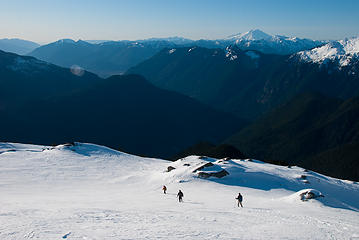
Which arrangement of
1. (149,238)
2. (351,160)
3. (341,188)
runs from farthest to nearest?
(351,160), (341,188), (149,238)

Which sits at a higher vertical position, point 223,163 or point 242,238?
point 223,163

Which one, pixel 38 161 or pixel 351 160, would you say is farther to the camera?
pixel 351 160

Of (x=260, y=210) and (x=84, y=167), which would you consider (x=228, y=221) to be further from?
(x=84, y=167)

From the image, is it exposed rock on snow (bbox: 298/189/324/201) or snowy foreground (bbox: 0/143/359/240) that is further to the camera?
exposed rock on snow (bbox: 298/189/324/201)

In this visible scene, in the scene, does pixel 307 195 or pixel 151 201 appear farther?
pixel 307 195

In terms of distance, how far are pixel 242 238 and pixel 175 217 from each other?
A: 734 centimetres

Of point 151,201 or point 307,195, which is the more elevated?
point 307,195

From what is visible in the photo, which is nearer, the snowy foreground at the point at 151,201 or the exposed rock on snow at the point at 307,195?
the snowy foreground at the point at 151,201

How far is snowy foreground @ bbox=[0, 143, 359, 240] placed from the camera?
23.7m

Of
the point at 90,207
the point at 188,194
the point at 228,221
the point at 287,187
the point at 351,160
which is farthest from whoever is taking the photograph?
the point at 351,160

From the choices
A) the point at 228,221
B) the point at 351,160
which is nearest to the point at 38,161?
the point at 228,221

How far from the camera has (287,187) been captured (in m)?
53.5

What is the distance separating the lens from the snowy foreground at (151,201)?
2366 cm

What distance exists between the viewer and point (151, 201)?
37.4 meters
